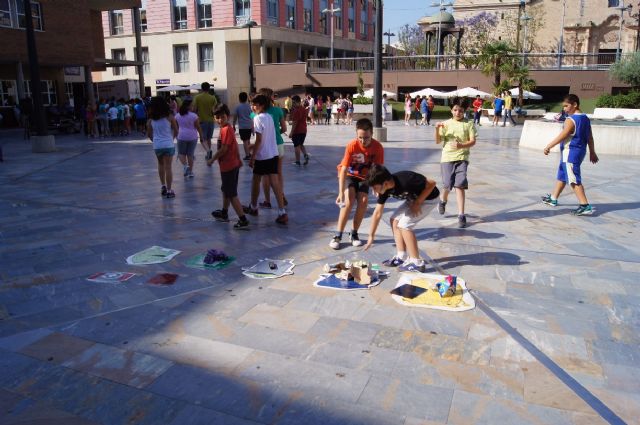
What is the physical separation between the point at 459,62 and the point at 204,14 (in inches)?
830

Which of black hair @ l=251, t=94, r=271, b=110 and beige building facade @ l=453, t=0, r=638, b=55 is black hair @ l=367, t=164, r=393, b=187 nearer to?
black hair @ l=251, t=94, r=271, b=110

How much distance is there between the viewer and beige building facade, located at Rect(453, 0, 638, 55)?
5075cm

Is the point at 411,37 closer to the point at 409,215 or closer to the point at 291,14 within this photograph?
the point at 291,14

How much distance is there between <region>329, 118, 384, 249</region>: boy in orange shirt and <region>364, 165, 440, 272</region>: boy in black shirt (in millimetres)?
686

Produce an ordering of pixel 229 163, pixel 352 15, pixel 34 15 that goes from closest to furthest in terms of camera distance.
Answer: pixel 229 163 < pixel 34 15 < pixel 352 15

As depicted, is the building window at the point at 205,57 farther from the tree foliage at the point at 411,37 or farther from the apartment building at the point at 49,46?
the tree foliage at the point at 411,37

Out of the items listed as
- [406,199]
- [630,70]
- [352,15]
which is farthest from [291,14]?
[406,199]

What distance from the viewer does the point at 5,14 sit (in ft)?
79.2

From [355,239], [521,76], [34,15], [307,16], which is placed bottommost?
[355,239]

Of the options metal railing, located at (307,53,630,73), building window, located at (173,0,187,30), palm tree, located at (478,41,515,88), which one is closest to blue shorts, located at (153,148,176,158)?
palm tree, located at (478,41,515,88)

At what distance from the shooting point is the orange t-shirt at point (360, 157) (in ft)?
20.3

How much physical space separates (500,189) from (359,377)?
710cm

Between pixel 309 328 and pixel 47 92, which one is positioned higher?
pixel 47 92

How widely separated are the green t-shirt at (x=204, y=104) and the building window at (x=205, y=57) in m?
33.7
